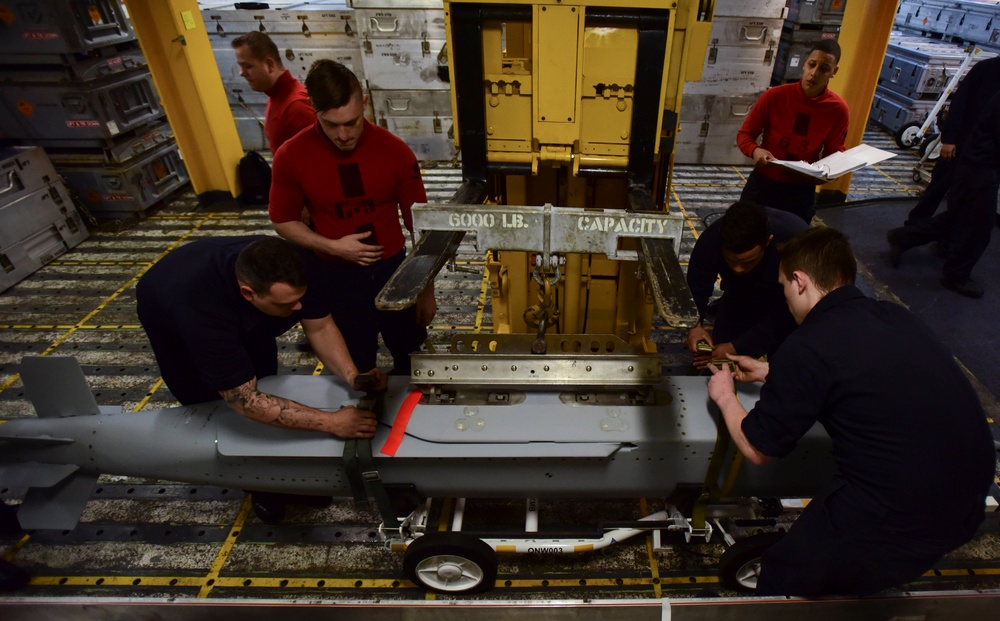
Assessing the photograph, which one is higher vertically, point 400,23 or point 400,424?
point 400,23

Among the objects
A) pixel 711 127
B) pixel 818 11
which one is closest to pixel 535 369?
pixel 711 127

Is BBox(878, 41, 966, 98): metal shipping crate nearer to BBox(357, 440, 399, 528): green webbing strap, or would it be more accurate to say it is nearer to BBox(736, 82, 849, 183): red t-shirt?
BBox(736, 82, 849, 183): red t-shirt

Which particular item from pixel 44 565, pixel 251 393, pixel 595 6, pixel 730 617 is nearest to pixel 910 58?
pixel 595 6

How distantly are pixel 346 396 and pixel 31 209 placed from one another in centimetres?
574

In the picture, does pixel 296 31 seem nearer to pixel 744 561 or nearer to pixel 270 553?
pixel 270 553

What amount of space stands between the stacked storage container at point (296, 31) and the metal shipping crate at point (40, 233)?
3.21 m

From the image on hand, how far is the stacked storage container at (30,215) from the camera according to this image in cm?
555

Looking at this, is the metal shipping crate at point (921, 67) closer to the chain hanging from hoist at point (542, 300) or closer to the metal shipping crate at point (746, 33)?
the metal shipping crate at point (746, 33)

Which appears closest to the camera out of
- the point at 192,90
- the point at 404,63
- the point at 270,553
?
the point at 270,553

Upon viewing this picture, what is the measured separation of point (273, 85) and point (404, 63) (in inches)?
163

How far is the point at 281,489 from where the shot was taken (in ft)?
8.61

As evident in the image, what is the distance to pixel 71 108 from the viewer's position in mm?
6176

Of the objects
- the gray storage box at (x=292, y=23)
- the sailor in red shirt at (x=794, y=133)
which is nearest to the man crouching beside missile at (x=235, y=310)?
the sailor in red shirt at (x=794, y=133)

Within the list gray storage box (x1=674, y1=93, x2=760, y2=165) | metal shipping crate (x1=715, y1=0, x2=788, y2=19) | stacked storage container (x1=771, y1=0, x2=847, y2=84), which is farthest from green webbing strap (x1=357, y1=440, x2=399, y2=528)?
stacked storage container (x1=771, y1=0, x2=847, y2=84)
